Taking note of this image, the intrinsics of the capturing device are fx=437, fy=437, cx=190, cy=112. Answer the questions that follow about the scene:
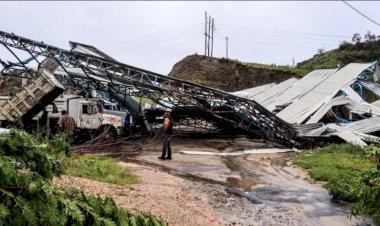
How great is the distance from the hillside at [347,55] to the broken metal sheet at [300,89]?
12748mm

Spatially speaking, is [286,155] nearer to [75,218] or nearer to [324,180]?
[324,180]

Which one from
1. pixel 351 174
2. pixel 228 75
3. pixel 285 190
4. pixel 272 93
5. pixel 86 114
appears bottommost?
pixel 285 190

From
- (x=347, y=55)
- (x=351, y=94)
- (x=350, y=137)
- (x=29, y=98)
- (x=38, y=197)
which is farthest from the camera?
(x=347, y=55)

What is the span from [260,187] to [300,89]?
19346 mm

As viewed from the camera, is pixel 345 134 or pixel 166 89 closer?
pixel 345 134

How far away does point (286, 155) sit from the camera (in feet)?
59.9

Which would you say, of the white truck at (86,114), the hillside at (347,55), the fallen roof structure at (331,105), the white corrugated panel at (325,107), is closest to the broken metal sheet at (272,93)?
the fallen roof structure at (331,105)

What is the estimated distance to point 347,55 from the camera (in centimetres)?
4638

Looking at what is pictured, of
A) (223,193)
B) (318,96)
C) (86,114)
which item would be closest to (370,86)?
(318,96)

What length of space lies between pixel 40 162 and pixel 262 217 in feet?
17.7

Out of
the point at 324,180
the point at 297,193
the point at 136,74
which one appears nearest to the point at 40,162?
the point at 297,193

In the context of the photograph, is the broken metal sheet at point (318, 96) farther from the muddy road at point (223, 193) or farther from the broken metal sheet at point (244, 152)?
the muddy road at point (223, 193)

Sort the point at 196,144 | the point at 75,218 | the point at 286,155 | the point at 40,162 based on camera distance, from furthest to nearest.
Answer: the point at 196,144 → the point at 286,155 → the point at 40,162 → the point at 75,218

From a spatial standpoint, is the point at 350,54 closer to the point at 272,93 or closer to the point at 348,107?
the point at 272,93
